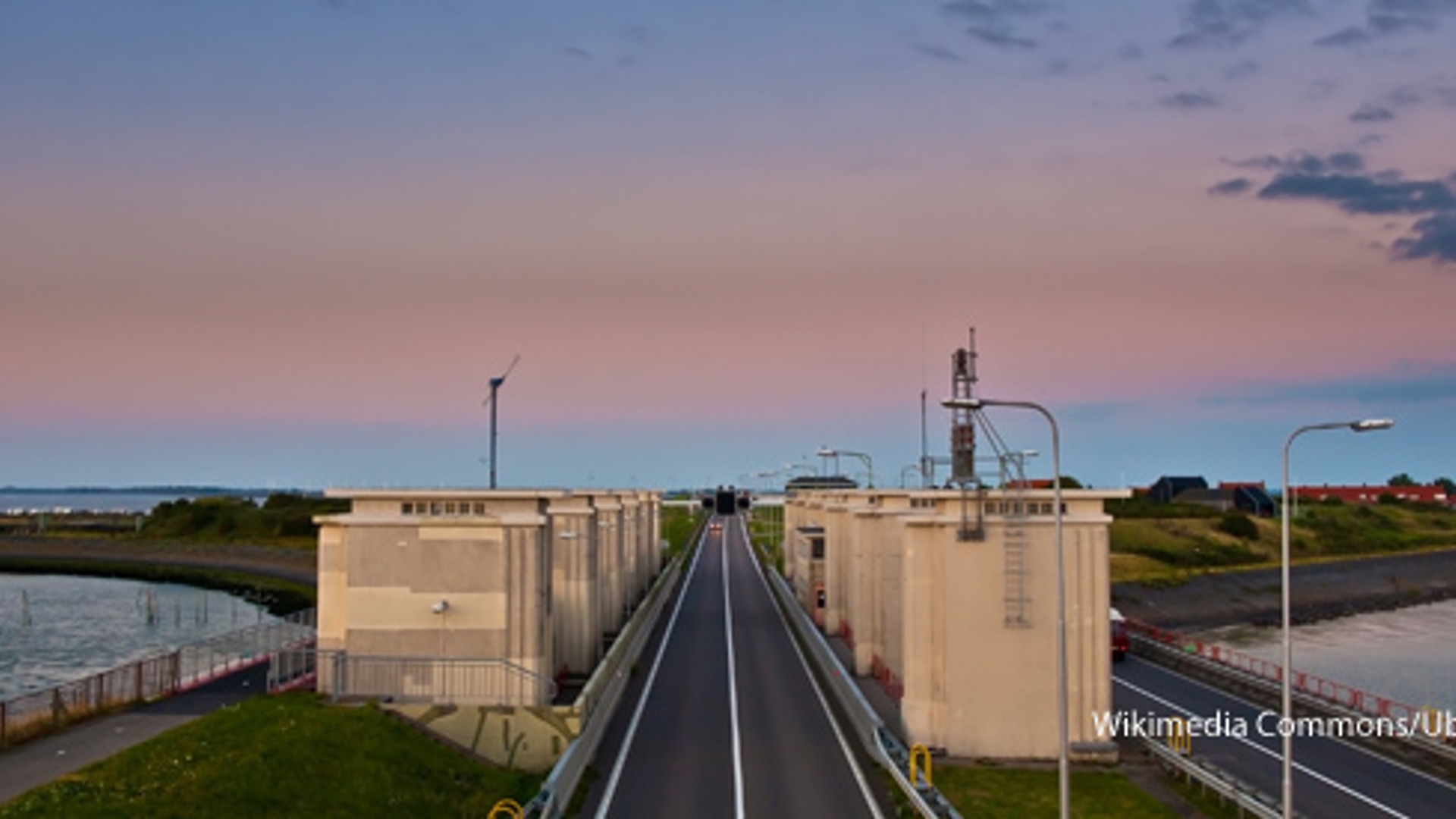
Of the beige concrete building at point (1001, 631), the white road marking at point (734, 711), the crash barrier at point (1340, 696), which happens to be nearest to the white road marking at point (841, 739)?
the beige concrete building at point (1001, 631)

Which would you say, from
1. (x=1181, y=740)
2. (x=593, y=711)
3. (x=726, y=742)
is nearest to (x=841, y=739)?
(x=726, y=742)

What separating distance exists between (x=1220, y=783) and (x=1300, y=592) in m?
86.9

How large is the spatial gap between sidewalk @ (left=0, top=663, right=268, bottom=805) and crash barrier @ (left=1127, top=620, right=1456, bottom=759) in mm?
28750

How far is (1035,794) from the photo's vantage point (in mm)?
28062

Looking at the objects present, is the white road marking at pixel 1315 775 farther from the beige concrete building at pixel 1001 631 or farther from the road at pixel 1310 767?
the beige concrete building at pixel 1001 631

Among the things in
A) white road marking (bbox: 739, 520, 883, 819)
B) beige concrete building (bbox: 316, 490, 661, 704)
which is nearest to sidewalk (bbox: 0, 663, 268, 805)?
beige concrete building (bbox: 316, 490, 661, 704)

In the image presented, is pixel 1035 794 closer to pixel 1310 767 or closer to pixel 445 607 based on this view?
pixel 1310 767

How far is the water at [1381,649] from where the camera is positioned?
196 feet

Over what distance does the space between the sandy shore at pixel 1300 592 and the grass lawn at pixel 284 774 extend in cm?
6950

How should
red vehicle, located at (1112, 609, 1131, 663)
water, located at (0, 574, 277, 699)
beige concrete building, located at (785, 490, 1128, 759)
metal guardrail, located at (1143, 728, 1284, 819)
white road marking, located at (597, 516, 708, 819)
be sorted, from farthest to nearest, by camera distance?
water, located at (0, 574, 277, 699)
red vehicle, located at (1112, 609, 1131, 663)
beige concrete building, located at (785, 490, 1128, 759)
white road marking, located at (597, 516, 708, 819)
metal guardrail, located at (1143, 728, 1284, 819)

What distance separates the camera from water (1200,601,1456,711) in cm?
5984

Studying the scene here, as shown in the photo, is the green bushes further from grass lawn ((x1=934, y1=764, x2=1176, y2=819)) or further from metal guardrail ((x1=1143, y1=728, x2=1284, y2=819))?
metal guardrail ((x1=1143, y1=728, x2=1284, y2=819))

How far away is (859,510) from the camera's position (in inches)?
1874

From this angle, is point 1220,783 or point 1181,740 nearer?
point 1220,783
